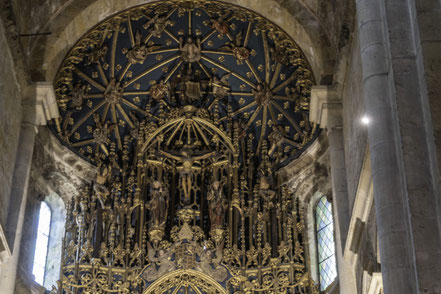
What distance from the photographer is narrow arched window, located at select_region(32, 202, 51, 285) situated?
18250mm

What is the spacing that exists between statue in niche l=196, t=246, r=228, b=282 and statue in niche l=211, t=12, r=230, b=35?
466 cm

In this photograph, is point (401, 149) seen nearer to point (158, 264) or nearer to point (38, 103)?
point (158, 264)

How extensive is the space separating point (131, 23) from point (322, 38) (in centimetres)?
407

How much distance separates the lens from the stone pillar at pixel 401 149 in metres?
10.1

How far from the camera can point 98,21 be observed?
59.6 feet

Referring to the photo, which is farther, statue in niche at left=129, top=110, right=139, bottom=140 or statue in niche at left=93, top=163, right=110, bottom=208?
statue in niche at left=129, top=110, right=139, bottom=140

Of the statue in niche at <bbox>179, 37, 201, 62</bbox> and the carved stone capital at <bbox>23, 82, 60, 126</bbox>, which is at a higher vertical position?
the statue in niche at <bbox>179, 37, 201, 62</bbox>

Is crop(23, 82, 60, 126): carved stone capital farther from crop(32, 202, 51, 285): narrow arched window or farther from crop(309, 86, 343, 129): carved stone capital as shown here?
crop(309, 86, 343, 129): carved stone capital

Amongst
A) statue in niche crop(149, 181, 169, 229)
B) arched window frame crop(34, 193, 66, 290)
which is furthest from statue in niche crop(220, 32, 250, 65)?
arched window frame crop(34, 193, 66, 290)

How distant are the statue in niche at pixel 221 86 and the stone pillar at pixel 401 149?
7.83 meters

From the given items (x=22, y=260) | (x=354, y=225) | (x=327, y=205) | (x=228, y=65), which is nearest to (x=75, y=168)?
(x=22, y=260)

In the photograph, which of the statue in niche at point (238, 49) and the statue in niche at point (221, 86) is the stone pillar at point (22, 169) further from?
the statue in niche at point (238, 49)

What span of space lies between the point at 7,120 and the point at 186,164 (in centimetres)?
452

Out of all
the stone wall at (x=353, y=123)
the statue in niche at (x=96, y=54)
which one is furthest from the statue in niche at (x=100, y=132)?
the stone wall at (x=353, y=123)
